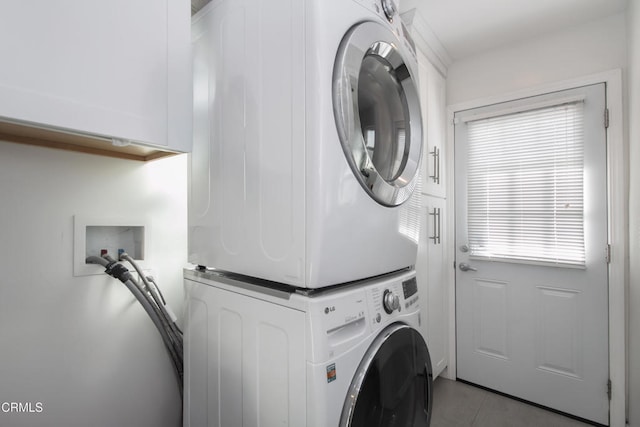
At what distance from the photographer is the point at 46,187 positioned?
1.01 metres

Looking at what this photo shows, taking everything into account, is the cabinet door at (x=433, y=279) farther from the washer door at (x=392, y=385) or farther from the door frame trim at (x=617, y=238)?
the door frame trim at (x=617, y=238)

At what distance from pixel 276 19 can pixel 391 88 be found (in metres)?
0.47

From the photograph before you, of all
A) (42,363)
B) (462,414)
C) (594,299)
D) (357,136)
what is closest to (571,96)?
(594,299)

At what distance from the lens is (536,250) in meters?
2.13

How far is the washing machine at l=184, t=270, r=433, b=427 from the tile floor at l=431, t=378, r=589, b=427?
3.85 feet

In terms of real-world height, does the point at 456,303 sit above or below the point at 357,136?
below

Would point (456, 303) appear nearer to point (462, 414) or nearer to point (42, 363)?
point (462, 414)

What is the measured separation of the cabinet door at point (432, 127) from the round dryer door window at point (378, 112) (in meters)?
0.92

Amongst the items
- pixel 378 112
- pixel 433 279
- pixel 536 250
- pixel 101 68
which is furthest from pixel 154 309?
pixel 536 250

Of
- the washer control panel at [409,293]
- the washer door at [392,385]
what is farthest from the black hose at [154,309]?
the washer control panel at [409,293]

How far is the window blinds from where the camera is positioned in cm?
201

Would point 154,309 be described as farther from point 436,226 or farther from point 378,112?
point 436,226
